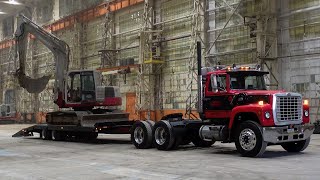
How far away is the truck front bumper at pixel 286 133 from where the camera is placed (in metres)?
13.0

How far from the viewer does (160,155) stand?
1466 cm

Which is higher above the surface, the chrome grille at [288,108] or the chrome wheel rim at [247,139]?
the chrome grille at [288,108]

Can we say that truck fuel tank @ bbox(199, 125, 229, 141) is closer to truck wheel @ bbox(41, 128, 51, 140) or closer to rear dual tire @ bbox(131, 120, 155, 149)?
rear dual tire @ bbox(131, 120, 155, 149)

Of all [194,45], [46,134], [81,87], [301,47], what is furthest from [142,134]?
[194,45]

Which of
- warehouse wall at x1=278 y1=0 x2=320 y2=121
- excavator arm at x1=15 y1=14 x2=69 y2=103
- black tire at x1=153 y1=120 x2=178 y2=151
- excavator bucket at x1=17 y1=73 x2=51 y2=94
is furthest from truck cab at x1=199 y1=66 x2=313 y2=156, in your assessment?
excavator bucket at x1=17 y1=73 x2=51 y2=94

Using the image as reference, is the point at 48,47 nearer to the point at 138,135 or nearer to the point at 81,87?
the point at 81,87

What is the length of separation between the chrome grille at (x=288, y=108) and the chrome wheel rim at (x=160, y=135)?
4.59m

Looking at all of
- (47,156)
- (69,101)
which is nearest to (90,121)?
(69,101)

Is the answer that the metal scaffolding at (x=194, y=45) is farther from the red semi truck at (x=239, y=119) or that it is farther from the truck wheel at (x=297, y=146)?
the truck wheel at (x=297, y=146)

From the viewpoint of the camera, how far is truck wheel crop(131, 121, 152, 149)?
1677 centimetres

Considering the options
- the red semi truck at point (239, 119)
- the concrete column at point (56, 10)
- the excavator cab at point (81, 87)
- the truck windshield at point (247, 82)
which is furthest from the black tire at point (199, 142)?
the concrete column at point (56, 10)

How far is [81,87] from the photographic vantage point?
22062mm

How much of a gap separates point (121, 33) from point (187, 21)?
8.37 meters

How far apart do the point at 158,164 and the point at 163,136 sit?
13.2 feet
